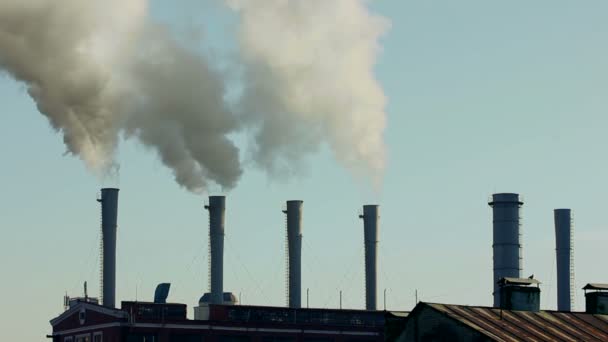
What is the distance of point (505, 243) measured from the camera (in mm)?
104875

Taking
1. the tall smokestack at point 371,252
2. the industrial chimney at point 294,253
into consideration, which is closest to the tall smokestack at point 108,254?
the industrial chimney at point 294,253

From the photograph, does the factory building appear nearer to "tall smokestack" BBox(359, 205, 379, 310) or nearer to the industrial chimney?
the industrial chimney

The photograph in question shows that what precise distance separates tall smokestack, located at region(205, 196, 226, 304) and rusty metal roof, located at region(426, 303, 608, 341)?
5061cm

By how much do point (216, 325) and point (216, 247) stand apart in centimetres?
1015

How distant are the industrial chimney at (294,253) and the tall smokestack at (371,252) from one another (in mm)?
6004

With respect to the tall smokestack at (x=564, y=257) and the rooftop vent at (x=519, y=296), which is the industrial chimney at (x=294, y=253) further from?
the rooftop vent at (x=519, y=296)

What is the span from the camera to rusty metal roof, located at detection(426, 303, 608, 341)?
5762 cm

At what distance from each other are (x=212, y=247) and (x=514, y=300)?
5052cm

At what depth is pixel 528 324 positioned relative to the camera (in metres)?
59.8

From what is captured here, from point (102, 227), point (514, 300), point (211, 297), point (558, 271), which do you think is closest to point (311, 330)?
point (211, 297)

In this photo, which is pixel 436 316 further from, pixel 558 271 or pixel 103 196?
pixel 558 271

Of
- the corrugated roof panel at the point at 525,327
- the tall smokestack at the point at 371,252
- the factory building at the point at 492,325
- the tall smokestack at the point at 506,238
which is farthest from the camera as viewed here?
the tall smokestack at the point at 371,252

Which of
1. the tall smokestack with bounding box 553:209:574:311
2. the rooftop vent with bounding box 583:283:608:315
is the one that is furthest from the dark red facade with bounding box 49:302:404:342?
the rooftop vent with bounding box 583:283:608:315

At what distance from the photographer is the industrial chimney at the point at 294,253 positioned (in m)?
117
